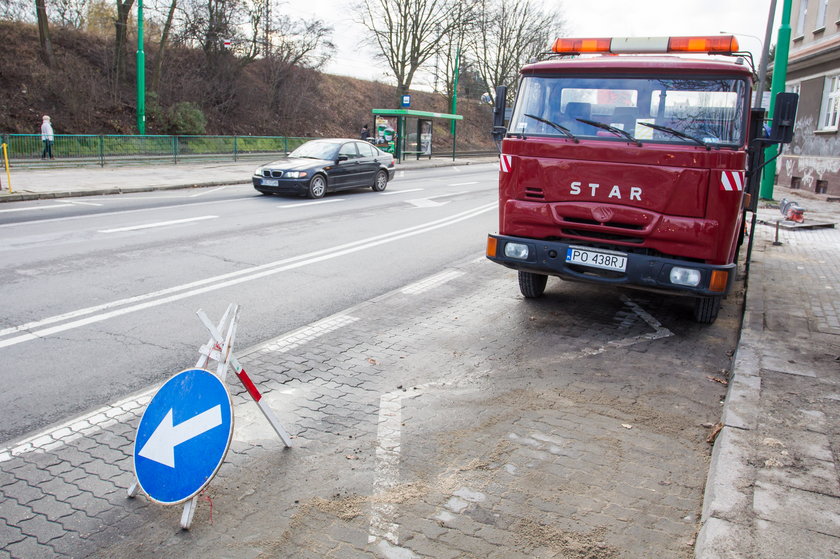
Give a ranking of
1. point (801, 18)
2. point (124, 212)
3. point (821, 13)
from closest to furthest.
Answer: point (124, 212) < point (821, 13) < point (801, 18)

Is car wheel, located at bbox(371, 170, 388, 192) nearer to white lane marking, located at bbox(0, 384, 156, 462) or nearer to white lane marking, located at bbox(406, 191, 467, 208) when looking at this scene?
white lane marking, located at bbox(406, 191, 467, 208)

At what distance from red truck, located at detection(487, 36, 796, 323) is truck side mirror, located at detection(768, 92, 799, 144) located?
1 cm

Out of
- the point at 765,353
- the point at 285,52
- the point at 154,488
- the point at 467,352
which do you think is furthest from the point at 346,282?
the point at 285,52

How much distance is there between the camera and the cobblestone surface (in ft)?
10.8

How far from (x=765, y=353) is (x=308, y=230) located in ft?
27.0

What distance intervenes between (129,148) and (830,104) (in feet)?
79.0

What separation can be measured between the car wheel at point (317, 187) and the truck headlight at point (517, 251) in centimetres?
1132

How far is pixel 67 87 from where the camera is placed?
30312mm

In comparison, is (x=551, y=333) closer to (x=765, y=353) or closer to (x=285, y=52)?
(x=765, y=353)

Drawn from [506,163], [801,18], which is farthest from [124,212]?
[801,18]

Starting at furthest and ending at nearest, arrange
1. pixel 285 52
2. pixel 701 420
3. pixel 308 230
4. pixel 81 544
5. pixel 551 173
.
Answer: pixel 285 52 → pixel 308 230 → pixel 551 173 → pixel 701 420 → pixel 81 544

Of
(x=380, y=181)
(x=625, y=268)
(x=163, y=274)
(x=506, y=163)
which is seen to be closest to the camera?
(x=625, y=268)

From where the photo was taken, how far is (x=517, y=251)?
6.66m

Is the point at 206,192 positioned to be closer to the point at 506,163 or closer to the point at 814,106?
the point at 506,163
